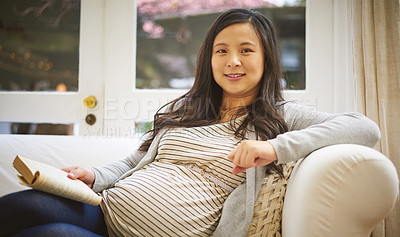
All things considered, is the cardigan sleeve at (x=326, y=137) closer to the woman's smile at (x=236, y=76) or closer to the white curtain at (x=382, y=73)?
the woman's smile at (x=236, y=76)

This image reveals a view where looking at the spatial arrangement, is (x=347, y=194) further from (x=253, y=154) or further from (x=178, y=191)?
(x=178, y=191)

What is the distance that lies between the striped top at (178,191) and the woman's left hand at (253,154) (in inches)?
5.7

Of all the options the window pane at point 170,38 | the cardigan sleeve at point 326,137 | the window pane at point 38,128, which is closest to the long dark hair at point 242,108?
the cardigan sleeve at point 326,137

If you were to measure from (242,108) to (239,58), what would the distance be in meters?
0.17

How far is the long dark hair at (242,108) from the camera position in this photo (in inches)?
41.5

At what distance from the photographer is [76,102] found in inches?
76.7

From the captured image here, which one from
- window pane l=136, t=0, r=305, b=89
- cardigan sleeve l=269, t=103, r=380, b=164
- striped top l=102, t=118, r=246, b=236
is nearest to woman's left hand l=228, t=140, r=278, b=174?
cardigan sleeve l=269, t=103, r=380, b=164

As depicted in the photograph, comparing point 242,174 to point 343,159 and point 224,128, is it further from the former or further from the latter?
point 343,159

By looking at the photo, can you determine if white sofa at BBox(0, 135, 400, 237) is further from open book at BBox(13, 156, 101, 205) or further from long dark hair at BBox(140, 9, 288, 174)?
open book at BBox(13, 156, 101, 205)

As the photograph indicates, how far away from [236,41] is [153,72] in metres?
0.92

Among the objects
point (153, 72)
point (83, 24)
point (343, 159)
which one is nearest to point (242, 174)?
point (343, 159)

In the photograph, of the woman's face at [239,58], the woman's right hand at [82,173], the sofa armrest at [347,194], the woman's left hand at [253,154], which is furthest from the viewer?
the woman's face at [239,58]

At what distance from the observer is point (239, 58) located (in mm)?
1129

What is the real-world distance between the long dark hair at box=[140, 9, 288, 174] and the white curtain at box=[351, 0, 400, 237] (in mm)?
544
